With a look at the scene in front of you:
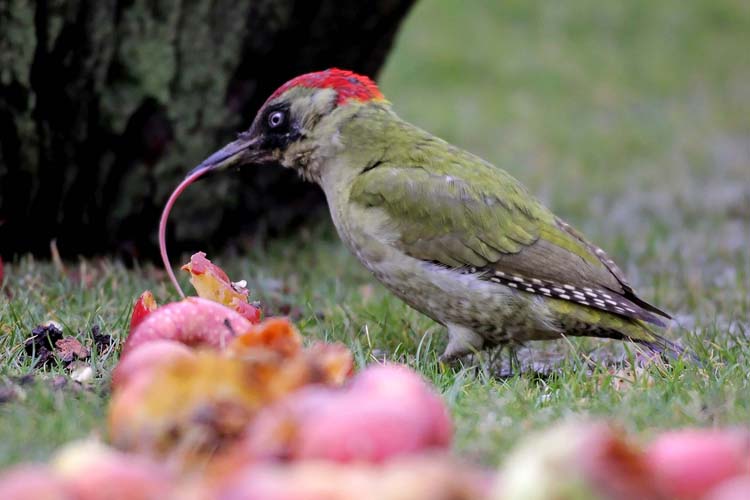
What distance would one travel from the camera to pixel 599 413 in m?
3.34

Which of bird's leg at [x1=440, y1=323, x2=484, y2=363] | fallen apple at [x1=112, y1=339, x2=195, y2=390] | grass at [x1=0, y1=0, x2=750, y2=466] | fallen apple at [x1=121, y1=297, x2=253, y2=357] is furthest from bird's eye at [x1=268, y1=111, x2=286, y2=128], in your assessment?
fallen apple at [x1=112, y1=339, x2=195, y2=390]

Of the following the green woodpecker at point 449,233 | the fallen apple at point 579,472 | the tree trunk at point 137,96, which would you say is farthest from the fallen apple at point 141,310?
the tree trunk at point 137,96

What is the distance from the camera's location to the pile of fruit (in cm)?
178

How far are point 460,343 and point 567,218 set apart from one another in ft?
12.4

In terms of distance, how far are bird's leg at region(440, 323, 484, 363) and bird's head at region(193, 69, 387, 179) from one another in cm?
96

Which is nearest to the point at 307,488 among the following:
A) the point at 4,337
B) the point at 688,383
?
the point at 688,383

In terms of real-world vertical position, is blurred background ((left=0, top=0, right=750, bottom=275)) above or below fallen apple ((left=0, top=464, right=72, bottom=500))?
below

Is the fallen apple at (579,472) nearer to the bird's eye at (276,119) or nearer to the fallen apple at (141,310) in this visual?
the fallen apple at (141,310)

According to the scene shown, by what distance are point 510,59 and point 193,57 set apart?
7.78 m

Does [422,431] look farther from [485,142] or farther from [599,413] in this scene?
[485,142]

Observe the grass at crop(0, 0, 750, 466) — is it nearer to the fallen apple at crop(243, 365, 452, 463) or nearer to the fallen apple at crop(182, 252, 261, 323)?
the fallen apple at crop(182, 252, 261, 323)

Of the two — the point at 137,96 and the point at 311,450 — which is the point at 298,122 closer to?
the point at 137,96

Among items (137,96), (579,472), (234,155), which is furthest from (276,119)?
(579,472)

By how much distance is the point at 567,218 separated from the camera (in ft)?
26.6
